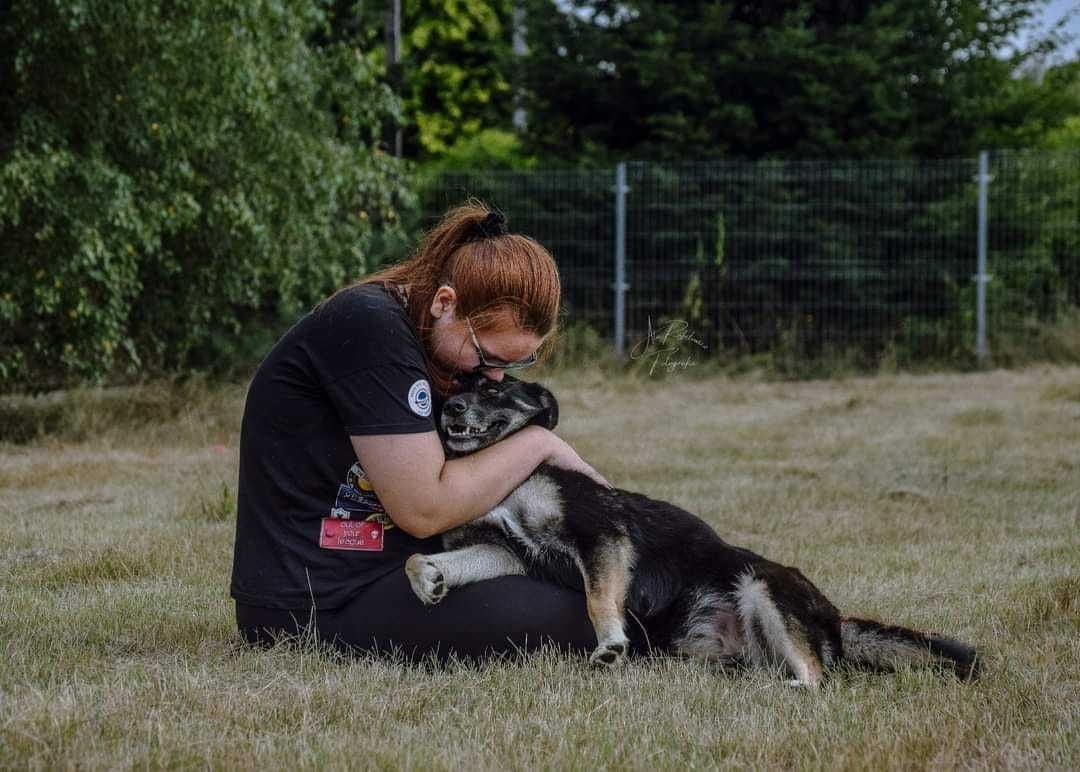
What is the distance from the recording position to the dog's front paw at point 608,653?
362 centimetres

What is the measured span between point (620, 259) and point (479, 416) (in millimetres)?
10542

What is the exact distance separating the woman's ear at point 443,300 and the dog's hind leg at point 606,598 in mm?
856

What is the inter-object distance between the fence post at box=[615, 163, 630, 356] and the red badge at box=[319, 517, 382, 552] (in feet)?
34.4

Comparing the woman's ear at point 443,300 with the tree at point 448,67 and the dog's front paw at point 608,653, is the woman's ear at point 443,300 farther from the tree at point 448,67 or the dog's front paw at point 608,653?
the tree at point 448,67

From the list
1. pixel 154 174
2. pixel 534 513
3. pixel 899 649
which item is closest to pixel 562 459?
pixel 534 513

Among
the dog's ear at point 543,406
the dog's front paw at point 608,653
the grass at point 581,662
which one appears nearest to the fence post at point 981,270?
the grass at point 581,662

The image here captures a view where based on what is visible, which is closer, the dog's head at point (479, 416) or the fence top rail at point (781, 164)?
the dog's head at point (479, 416)

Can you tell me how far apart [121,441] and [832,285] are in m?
8.71

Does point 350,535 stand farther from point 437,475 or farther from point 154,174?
point 154,174

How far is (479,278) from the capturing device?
3467 mm

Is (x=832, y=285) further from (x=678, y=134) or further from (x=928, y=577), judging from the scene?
(x=928, y=577)

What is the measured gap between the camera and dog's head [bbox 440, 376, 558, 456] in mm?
3777

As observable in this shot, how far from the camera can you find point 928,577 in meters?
5.16

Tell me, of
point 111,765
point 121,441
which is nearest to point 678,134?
point 121,441
